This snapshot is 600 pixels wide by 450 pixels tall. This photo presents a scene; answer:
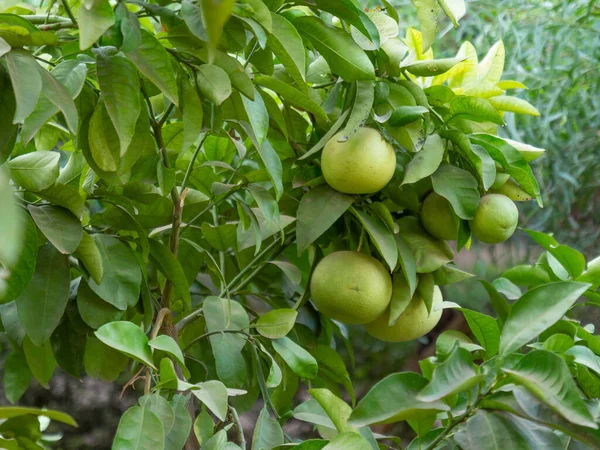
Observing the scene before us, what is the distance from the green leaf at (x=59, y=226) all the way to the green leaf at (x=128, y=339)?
8 centimetres

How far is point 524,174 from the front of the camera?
661mm

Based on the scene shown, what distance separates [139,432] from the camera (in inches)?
19.4

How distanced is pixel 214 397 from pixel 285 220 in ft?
0.78

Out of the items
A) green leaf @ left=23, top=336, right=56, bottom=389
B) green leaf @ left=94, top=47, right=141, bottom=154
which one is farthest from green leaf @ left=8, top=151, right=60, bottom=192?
green leaf @ left=23, top=336, right=56, bottom=389

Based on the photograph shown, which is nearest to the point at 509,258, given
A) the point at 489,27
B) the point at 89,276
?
the point at 489,27

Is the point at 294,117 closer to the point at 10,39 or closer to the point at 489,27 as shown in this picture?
the point at 10,39

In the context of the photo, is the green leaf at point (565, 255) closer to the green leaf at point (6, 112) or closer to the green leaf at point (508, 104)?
the green leaf at point (508, 104)

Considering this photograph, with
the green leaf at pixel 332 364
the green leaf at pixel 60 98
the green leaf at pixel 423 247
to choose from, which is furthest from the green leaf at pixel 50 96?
the green leaf at pixel 332 364

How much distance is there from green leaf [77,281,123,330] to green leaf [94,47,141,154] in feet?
0.68

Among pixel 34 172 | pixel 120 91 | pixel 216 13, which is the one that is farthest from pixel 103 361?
pixel 216 13

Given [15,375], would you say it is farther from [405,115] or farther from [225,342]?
[405,115]

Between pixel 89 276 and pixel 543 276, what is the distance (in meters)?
0.44

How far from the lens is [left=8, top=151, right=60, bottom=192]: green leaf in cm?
57

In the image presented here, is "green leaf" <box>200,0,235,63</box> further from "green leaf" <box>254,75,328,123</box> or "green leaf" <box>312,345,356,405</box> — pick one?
"green leaf" <box>312,345,356,405</box>
